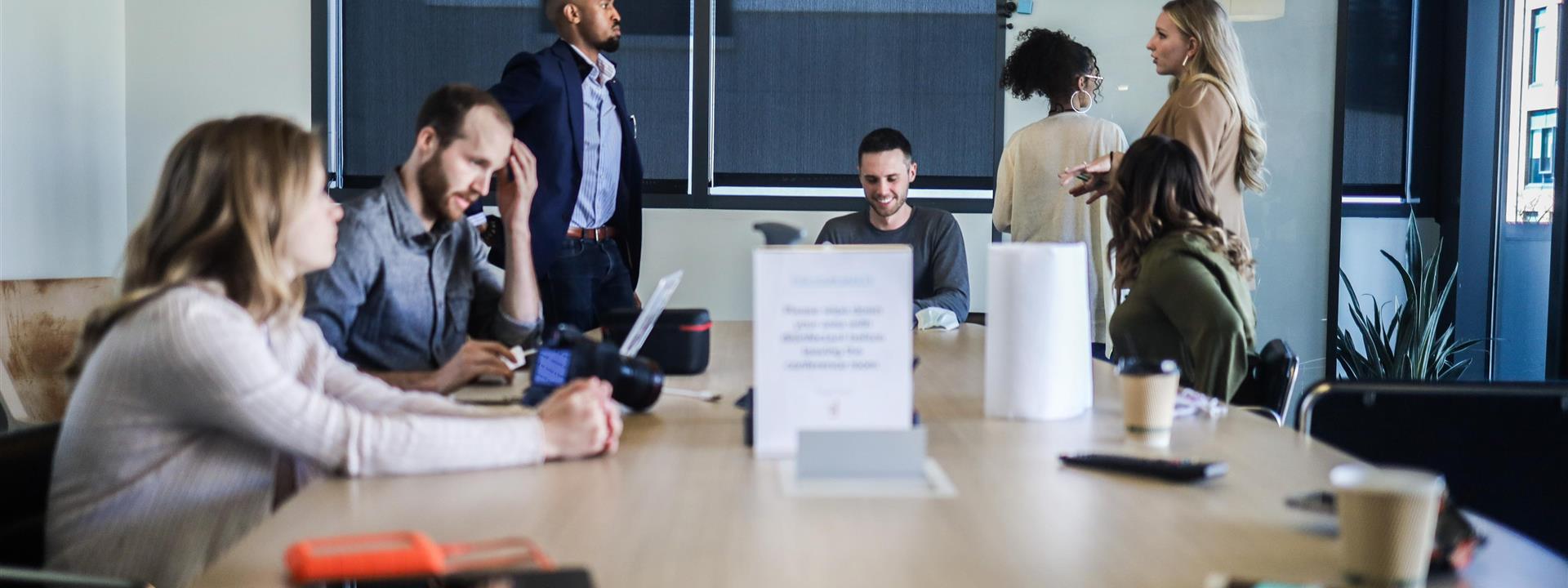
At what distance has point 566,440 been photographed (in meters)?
1.43

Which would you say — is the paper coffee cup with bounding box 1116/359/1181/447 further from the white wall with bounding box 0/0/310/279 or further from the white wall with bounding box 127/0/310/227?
the white wall with bounding box 127/0/310/227

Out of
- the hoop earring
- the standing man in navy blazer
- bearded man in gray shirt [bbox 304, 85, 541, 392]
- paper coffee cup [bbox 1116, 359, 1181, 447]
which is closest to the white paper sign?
paper coffee cup [bbox 1116, 359, 1181, 447]

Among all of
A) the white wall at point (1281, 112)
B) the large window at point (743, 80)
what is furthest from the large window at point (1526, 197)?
the large window at point (743, 80)

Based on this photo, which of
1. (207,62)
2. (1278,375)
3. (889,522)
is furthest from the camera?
(207,62)

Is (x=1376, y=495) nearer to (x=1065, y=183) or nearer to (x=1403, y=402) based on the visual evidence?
(x=1403, y=402)

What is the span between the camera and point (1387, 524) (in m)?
0.93

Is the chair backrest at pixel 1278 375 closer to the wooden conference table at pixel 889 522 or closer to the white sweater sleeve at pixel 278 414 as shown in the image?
the wooden conference table at pixel 889 522

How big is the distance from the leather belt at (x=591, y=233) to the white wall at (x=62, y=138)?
6.60 ft

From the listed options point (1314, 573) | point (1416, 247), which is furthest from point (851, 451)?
point (1416, 247)

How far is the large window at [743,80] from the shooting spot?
201 inches

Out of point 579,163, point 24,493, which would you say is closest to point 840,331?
point 24,493

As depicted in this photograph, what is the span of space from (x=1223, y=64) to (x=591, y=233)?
185 centimetres

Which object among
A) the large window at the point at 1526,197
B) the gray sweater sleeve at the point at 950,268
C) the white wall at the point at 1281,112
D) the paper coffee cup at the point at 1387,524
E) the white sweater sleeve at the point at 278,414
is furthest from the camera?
the white wall at the point at 1281,112

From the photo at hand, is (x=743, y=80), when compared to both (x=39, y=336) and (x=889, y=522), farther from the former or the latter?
(x=889, y=522)
